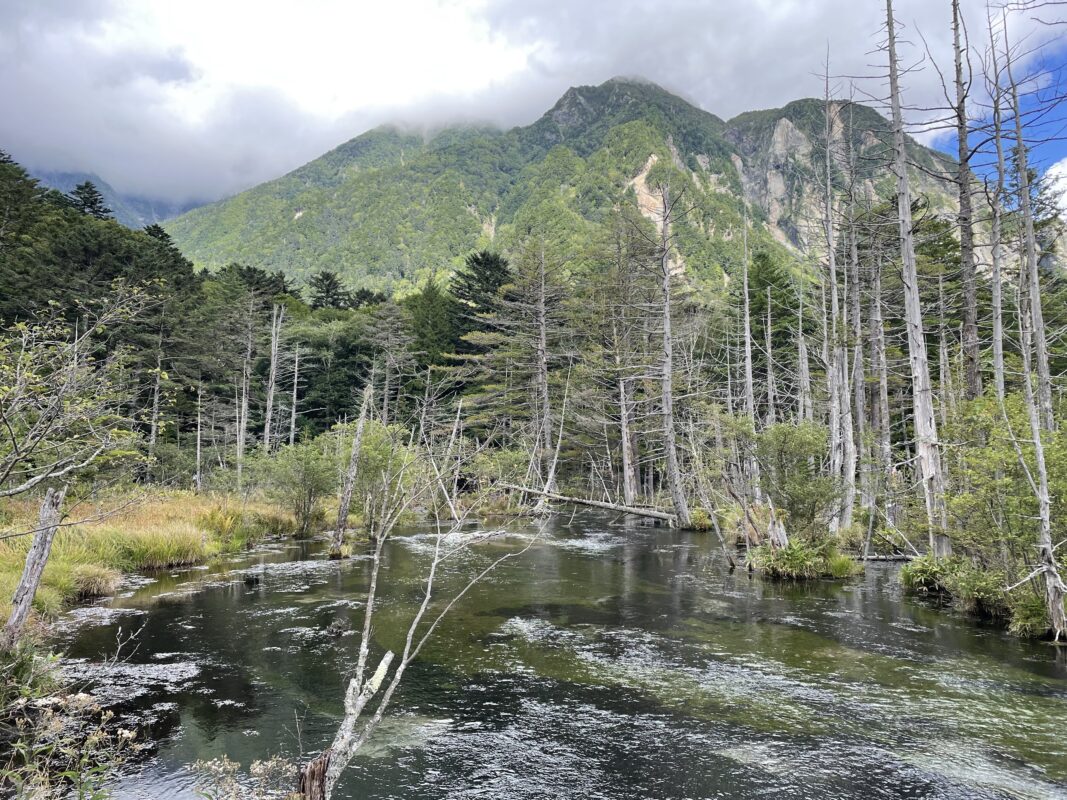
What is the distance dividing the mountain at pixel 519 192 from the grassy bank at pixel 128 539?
172ft

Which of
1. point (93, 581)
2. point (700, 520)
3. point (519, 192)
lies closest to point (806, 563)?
point (700, 520)

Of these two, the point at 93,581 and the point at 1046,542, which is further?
the point at 93,581

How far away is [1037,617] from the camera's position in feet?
29.8

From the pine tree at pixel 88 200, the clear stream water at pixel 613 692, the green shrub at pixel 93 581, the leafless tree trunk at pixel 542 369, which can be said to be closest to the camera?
the clear stream water at pixel 613 692

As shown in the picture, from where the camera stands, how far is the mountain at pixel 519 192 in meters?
80.6

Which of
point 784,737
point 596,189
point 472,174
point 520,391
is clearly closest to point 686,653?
point 784,737

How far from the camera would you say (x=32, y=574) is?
6.87 m

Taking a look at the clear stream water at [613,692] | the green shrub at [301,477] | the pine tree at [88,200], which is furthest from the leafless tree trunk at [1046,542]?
the pine tree at [88,200]

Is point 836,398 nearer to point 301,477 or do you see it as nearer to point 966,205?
point 966,205

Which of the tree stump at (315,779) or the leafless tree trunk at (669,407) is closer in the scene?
the tree stump at (315,779)

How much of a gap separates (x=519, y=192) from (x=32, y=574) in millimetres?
102922

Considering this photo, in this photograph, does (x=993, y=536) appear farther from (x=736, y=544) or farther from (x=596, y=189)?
(x=596, y=189)

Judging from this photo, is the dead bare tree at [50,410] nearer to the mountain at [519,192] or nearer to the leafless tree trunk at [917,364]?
the leafless tree trunk at [917,364]

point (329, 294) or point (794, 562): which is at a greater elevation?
point (329, 294)
